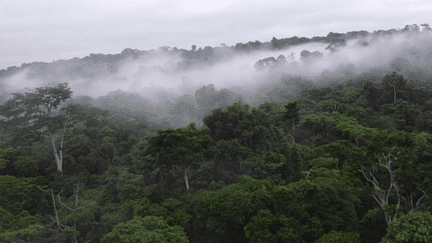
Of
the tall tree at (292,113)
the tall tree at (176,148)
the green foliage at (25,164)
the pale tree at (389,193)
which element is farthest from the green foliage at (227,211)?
the green foliage at (25,164)

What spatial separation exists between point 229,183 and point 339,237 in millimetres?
7316

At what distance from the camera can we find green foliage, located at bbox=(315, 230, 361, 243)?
37.0ft

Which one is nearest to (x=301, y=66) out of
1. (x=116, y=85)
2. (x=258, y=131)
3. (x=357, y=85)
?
(x=357, y=85)

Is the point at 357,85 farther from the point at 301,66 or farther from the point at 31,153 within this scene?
the point at 31,153

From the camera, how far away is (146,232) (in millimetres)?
11953

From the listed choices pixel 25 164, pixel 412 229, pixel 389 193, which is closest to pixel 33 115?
pixel 25 164

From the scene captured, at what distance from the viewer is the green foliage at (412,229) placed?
9.22m

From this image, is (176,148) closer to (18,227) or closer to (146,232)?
(146,232)

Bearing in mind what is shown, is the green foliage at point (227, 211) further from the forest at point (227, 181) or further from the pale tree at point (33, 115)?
the pale tree at point (33, 115)

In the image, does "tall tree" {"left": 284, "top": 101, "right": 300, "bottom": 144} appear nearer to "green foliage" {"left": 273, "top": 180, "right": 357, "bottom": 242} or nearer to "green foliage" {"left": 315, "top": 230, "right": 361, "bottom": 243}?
"green foliage" {"left": 273, "top": 180, "right": 357, "bottom": 242}

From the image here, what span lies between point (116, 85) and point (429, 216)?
77.8 m

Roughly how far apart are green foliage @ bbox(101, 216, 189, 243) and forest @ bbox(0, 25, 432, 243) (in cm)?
5

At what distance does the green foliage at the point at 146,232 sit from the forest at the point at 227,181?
47 mm

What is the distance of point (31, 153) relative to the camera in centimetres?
2430
